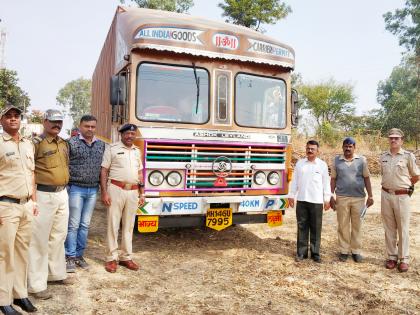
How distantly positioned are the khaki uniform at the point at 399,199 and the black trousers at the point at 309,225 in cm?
93

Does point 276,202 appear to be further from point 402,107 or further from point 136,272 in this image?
point 402,107

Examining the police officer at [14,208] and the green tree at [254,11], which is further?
the green tree at [254,11]

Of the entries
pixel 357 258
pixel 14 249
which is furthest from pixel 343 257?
pixel 14 249

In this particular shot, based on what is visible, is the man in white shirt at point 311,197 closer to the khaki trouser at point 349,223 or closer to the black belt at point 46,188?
the khaki trouser at point 349,223

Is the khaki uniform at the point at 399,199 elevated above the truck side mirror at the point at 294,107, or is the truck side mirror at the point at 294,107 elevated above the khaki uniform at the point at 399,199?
the truck side mirror at the point at 294,107

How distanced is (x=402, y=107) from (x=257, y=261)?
30373 mm

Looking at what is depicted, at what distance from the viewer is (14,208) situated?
3469mm

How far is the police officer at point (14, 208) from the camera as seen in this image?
3438mm

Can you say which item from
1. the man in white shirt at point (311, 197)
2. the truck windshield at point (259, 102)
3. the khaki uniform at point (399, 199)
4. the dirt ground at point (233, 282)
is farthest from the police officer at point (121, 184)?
the khaki uniform at point (399, 199)

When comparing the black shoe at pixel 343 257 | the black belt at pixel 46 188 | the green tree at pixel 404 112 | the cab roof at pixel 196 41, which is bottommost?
the black shoe at pixel 343 257

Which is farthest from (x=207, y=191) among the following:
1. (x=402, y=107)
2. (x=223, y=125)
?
(x=402, y=107)

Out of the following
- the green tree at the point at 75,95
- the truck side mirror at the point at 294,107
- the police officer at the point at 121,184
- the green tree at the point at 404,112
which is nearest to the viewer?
the police officer at the point at 121,184

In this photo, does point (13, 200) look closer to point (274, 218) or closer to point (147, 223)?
point (147, 223)

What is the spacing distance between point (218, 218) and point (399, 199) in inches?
96.4
